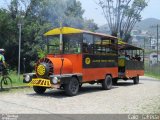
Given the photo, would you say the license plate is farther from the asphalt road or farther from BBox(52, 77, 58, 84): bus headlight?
the asphalt road

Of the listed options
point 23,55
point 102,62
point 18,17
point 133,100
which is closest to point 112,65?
point 102,62

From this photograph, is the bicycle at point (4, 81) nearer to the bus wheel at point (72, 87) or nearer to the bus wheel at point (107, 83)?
the bus wheel at point (72, 87)

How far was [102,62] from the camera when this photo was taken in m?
18.2

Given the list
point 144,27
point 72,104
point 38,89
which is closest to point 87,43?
point 38,89

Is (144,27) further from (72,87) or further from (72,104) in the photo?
(72,104)

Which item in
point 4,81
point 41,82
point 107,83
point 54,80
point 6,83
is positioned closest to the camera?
point 54,80

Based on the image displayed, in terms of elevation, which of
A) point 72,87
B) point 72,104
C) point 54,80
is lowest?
point 72,104

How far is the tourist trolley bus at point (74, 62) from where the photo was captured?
15.2m

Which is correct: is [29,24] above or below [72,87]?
above

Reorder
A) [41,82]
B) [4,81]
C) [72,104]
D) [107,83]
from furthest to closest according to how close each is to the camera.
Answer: [107,83] → [4,81] → [41,82] → [72,104]

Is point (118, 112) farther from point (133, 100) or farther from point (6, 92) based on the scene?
point (6, 92)

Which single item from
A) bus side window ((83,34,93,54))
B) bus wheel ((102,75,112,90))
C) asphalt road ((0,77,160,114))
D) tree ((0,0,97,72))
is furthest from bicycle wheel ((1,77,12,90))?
tree ((0,0,97,72))

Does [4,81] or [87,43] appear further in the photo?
[87,43]

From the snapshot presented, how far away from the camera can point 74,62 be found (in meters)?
16.3
